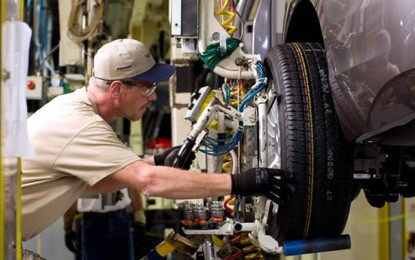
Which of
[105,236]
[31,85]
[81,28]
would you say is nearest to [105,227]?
[105,236]

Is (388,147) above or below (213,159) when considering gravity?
above

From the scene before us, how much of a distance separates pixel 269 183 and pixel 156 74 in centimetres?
103

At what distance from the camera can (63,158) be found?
10.1 ft

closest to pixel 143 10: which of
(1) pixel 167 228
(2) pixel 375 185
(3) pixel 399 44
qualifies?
(1) pixel 167 228

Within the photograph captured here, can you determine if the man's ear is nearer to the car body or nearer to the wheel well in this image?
the car body

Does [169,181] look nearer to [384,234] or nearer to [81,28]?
[384,234]

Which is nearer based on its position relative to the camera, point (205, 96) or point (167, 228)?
point (205, 96)

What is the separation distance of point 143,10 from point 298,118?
5.33m

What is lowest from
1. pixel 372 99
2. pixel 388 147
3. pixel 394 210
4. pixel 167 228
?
pixel 167 228

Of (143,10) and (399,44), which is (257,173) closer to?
(399,44)

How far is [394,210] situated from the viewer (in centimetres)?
521

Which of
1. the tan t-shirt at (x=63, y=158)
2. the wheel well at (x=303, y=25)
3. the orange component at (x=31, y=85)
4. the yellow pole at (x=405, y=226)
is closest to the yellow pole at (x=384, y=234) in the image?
the yellow pole at (x=405, y=226)

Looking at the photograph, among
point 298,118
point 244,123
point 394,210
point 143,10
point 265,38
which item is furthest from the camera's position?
point 143,10

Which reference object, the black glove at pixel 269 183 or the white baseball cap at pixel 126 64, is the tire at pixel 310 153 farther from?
the white baseball cap at pixel 126 64
